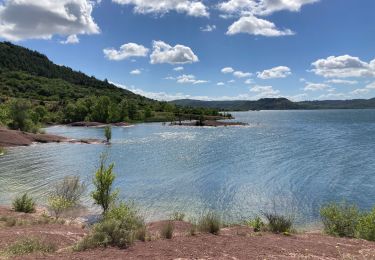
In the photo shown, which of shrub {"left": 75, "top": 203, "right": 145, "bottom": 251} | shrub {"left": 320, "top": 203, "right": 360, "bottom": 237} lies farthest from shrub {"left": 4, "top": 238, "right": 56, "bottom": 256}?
shrub {"left": 320, "top": 203, "right": 360, "bottom": 237}

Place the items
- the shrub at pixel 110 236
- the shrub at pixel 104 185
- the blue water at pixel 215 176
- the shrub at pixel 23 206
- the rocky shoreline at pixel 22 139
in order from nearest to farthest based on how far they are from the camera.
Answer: the shrub at pixel 110 236 → the shrub at pixel 104 185 → the shrub at pixel 23 206 → the blue water at pixel 215 176 → the rocky shoreline at pixel 22 139

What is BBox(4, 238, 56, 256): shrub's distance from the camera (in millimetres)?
12893

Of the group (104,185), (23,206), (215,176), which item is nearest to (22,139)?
(215,176)

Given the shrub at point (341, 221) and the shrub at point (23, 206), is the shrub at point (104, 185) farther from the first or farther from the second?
the shrub at point (341, 221)

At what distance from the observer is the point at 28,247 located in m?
13.3

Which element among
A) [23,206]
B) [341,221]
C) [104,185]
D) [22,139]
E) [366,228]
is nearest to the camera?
[366,228]

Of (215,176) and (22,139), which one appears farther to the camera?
(22,139)

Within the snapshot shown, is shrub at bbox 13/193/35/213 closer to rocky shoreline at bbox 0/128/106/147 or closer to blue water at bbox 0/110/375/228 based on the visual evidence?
blue water at bbox 0/110/375/228

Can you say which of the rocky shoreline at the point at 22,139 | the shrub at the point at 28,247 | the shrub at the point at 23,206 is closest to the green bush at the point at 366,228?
the shrub at the point at 28,247

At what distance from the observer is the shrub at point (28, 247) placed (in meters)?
12.9

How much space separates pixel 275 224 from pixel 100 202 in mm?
11029

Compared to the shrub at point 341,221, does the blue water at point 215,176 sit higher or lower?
lower

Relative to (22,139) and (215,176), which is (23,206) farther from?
(22,139)

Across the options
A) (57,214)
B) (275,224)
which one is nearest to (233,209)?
(275,224)
